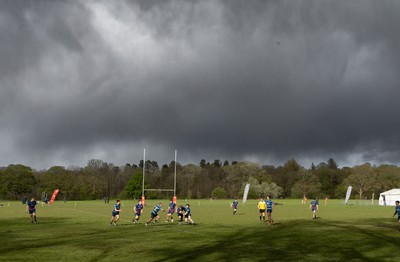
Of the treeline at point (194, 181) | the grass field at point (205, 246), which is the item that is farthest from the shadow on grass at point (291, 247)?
the treeline at point (194, 181)

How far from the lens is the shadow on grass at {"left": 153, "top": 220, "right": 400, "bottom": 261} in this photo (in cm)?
1727

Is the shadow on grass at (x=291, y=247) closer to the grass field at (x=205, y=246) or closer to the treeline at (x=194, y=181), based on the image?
the grass field at (x=205, y=246)

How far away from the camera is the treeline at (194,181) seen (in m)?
132

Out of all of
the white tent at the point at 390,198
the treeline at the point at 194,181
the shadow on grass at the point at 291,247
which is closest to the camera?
the shadow on grass at the point at 291,247

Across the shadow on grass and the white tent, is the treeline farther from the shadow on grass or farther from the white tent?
the shadow on grass

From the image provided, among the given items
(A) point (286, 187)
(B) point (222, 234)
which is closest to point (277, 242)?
(B) point (222, 234)

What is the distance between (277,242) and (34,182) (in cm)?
12886

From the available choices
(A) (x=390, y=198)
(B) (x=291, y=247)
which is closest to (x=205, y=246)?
(B) (x=291, y=247)

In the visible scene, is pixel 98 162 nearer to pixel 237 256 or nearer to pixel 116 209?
pixel 116 209

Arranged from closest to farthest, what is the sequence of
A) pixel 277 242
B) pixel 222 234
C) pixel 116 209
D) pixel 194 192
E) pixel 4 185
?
1. pixel 277 242
2. pixel 222 234
3. pixel 116 209
4. pixel 4 185
5. pixel 194 192

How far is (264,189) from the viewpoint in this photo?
136000 millimetres

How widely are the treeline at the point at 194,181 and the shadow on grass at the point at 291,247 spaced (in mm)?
94425

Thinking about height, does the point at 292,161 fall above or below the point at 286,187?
above

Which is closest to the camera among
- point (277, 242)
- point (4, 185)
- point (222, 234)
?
point (277, 242)
